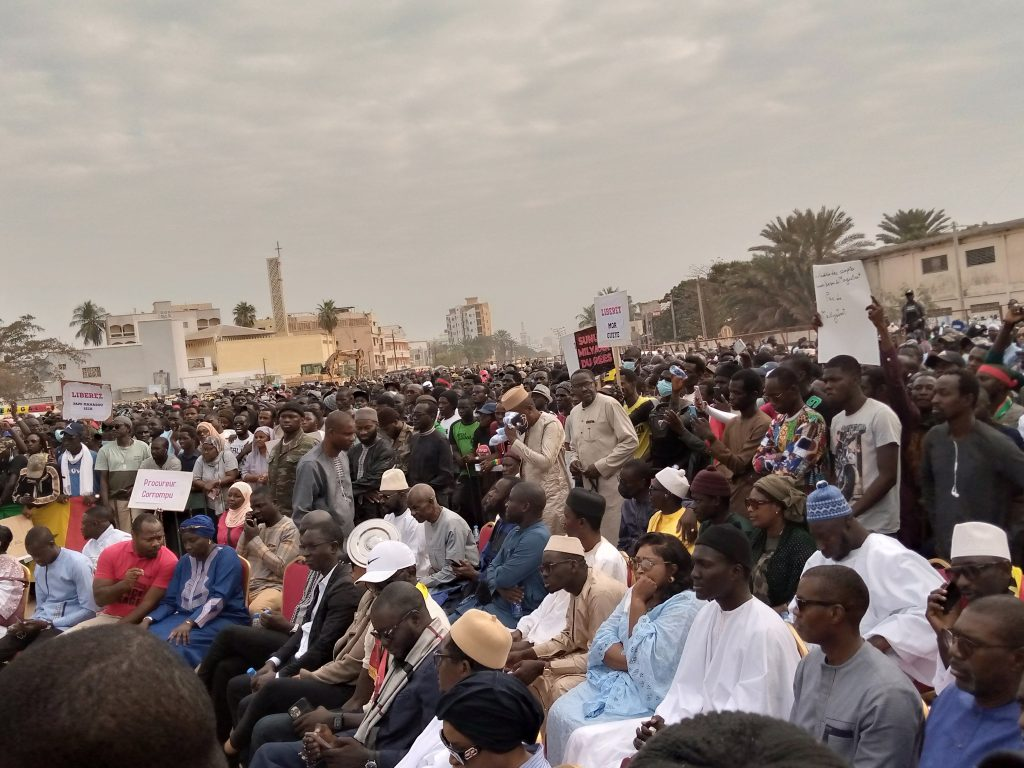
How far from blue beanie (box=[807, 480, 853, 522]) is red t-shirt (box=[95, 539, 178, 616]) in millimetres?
5597

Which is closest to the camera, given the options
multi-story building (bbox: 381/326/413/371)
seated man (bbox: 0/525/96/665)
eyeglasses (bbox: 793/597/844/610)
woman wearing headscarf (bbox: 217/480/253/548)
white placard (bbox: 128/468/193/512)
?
eyeglasses (bbox: 793/597/844/610)

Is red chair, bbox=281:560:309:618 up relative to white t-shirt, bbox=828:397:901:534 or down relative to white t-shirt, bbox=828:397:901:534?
down

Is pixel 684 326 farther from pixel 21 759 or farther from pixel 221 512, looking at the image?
pixel 21 759

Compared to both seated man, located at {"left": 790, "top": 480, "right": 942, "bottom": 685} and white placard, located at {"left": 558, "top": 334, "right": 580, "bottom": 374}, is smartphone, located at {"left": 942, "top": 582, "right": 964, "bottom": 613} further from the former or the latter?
white placard, located at {"left": 558, "top": 334, "right": 580, "bottom": 374}

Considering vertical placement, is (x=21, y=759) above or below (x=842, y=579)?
above

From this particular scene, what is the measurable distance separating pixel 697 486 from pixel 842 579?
2.23m

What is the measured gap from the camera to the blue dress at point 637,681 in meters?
4.93

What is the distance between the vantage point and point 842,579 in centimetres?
386

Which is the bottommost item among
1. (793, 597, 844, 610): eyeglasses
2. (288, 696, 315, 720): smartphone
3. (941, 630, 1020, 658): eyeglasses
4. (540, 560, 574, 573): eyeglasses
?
(288, 696, 315, 720): smartphone

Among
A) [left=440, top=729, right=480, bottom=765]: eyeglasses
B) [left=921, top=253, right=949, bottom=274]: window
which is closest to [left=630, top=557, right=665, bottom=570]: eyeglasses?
[left=440, top=729, right=480, bottom=765]: eyeglasses

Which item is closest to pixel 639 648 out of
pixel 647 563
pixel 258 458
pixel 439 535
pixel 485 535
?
pixel 647 563

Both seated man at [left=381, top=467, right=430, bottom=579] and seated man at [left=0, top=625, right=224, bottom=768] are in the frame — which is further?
seated man at [left=381, top=467, right=430, bottom=579]

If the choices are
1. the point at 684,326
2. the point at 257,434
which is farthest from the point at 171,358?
the point at 257,434

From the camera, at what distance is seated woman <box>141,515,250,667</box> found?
7.44 metres
